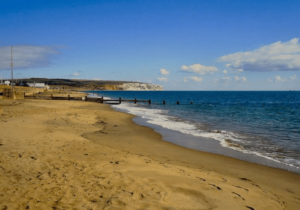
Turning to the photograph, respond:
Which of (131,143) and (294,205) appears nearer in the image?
(294,205)

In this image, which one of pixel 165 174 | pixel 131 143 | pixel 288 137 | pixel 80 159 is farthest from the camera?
pixel 288 137

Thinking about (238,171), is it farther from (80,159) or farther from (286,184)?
(80,159)

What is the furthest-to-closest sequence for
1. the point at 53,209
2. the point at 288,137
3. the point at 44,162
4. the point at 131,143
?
the point at 288,137, the point at 131,143, the point at 44,162, the point at 53,209

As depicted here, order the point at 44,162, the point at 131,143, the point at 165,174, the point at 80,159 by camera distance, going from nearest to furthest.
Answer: the point at 165,174 → the point at 44,162 → the point at 80,159 → the point at 131,143

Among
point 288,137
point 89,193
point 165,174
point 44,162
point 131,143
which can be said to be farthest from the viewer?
point 288,137

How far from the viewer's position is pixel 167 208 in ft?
16.7

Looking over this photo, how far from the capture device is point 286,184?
24.5ft

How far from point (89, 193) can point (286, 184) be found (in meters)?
6.12

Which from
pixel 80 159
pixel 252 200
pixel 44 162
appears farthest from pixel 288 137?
pixel 44 162

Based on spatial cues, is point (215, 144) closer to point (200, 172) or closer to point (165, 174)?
point (200, 172)

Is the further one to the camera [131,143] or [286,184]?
[131,143]

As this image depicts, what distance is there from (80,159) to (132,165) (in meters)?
1.97

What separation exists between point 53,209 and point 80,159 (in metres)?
3.75

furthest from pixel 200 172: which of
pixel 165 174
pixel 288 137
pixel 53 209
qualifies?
pixel 288 137
